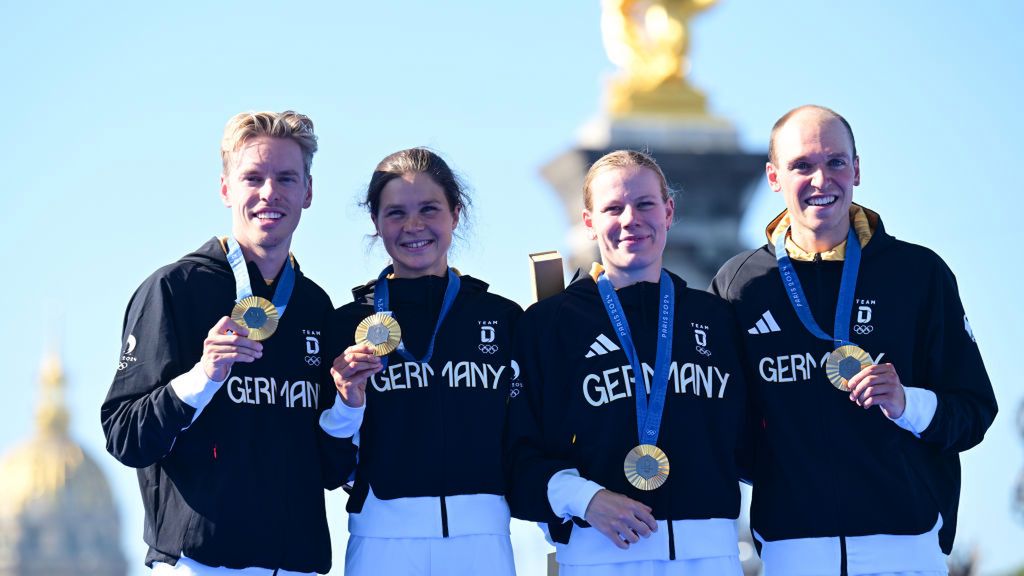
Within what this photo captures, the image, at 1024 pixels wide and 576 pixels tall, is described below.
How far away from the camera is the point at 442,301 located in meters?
7.44

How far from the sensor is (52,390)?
15600 centimetres

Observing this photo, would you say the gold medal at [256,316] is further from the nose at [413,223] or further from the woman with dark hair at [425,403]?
the nose at [413,223]

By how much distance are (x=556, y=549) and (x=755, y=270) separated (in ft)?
4.46

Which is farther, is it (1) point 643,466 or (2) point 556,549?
(2) point 556,549

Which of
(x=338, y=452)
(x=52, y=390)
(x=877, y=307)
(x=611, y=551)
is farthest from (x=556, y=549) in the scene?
(x=52, y=390)

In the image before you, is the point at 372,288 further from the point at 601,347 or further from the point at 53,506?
the point at 53,506

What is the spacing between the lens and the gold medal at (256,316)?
6.83 m

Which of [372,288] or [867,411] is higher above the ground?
[372,288]

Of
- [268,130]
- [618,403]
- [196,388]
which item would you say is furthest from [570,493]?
[268,130]

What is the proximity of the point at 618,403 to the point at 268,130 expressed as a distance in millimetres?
1720

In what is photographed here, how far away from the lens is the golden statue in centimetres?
3988

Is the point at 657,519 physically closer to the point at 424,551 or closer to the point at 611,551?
the point at 611,551

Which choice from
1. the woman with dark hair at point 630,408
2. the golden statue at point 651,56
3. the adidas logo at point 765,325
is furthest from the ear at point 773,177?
the golden statue at point 651,56

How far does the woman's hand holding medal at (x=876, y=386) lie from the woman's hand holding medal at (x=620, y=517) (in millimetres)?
865
